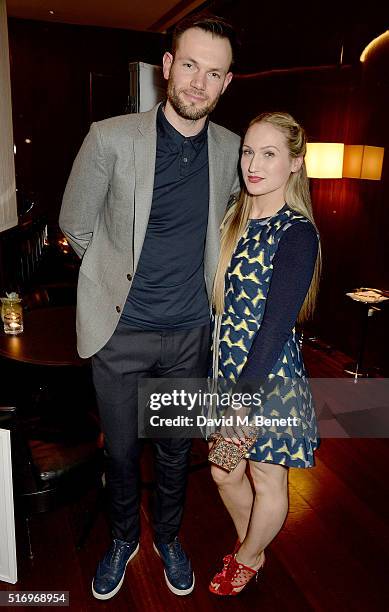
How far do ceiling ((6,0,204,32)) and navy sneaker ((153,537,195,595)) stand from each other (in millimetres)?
6107

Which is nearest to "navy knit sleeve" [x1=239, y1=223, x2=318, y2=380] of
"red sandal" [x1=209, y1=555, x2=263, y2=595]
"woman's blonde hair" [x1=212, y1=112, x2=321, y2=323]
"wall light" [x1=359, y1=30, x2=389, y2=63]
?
"woman's blonde hair" [x1=212, y1=112, x2=321, y2=323]

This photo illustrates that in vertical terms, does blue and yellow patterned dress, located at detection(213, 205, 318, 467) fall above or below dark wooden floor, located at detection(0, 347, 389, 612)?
above

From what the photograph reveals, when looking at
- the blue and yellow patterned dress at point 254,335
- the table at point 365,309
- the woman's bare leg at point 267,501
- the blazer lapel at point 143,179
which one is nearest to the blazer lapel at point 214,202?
the blue and yellow patterned dress at point 254,335

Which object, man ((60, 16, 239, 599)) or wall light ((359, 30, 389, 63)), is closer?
man ((60, 16, 239, 599))

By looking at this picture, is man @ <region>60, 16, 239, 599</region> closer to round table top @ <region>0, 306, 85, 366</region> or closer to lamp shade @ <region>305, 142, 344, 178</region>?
round table top @ <region>0, 306, 85, 366</region>

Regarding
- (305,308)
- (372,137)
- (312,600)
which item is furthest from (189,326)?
(372,137)

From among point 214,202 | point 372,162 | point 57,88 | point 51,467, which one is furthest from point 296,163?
point 57,88

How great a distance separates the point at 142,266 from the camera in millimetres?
1706

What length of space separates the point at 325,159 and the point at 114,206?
3.16 metres

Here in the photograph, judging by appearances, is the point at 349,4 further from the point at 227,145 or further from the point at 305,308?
the point at 305,308

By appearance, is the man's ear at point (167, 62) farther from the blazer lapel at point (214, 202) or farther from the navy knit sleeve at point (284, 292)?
the navy knit sleeve at point (284, 292)

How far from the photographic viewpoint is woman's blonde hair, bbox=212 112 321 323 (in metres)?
1.62

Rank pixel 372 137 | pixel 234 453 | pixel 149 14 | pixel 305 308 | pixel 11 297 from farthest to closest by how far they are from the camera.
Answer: pixel 149 14, pixel 372 137, pixel 11 297, pixel 305 308, pixel 234 453

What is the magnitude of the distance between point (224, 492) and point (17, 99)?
7.07 metres
